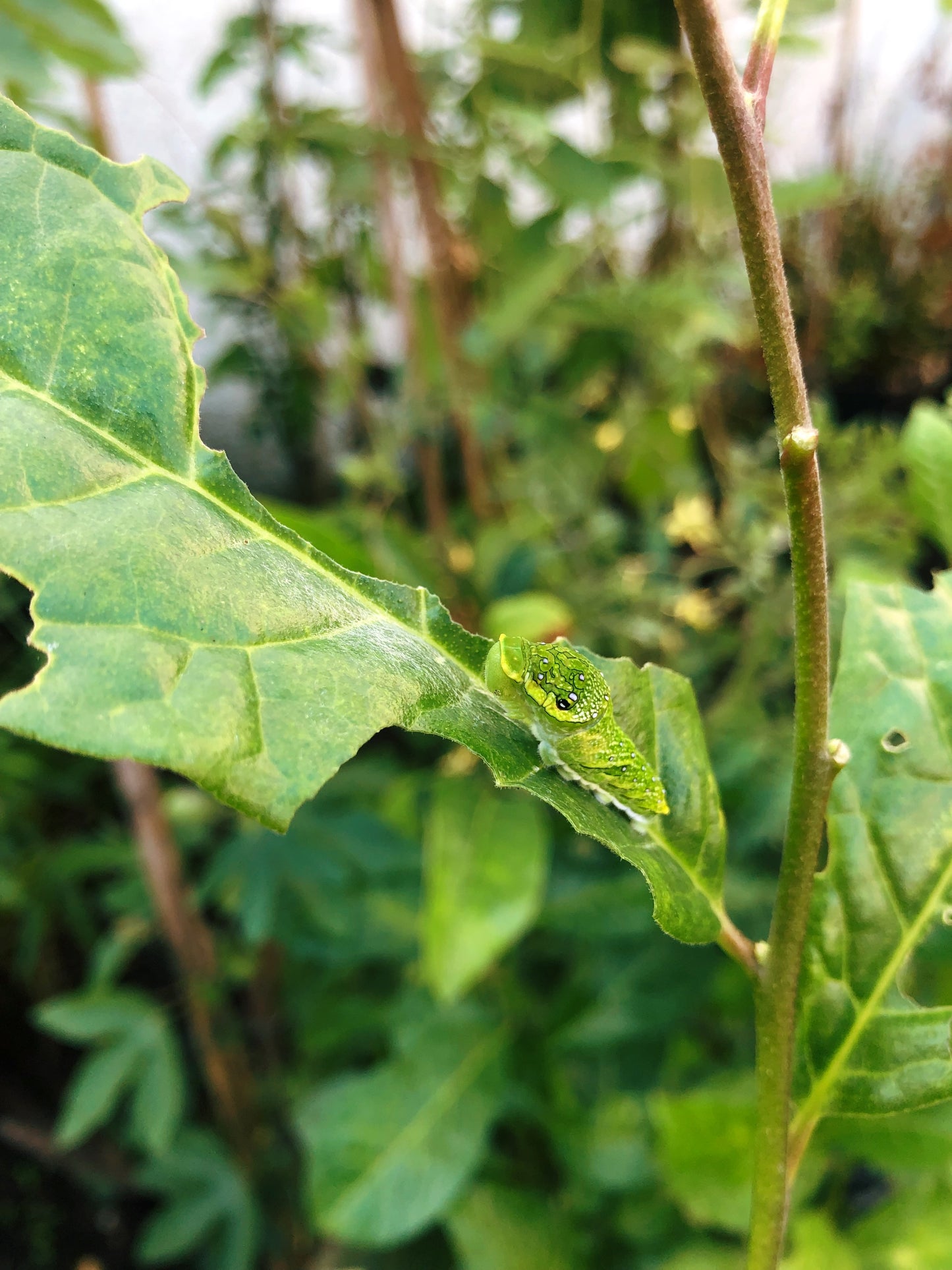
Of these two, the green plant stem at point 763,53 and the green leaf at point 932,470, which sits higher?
the green plant stem at point 763,53

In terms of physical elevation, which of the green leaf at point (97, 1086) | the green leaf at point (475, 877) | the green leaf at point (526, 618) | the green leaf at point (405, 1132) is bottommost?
the green leaf at point (97, 1086)

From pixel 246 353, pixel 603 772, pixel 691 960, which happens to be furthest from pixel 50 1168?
pixel 603 772

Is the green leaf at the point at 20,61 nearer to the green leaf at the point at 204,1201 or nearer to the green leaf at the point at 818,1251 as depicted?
the green leaf at the point at 818,1251

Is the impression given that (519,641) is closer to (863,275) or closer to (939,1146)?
(939,1146)

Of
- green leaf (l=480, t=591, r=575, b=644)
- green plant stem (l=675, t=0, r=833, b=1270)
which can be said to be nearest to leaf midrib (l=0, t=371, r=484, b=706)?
green plant stem (l=675, t=0, r=833, b=1270)

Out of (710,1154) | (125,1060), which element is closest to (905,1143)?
(710,1154)

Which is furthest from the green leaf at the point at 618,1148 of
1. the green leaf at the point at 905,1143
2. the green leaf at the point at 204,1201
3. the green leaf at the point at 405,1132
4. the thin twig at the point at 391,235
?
the thin twig at the point at 391,235

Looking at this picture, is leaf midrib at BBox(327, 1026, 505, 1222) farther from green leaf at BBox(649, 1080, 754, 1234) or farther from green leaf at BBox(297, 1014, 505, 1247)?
green leaf at BBox(649, 1080, 754, 1234)
